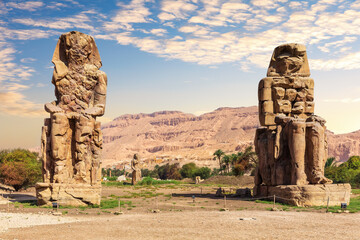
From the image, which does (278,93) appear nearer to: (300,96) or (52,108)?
(300,96)

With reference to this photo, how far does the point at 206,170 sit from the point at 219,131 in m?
118

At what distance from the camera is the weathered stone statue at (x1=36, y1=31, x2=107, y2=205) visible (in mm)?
12297

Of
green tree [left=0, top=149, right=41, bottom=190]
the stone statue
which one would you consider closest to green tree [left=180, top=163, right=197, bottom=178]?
the stone statue

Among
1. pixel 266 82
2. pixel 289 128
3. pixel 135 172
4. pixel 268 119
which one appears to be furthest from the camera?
pixel 135 172

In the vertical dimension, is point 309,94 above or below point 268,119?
above

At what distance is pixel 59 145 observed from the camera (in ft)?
41.1

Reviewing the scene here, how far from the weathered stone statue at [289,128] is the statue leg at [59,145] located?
24.3ft

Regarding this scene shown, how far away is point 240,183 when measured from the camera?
33.9m

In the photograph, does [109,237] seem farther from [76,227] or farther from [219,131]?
[219,131]

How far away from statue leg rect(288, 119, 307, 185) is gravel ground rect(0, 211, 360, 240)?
10.2 feet

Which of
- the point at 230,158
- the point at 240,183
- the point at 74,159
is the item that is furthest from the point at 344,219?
the point at 230,158

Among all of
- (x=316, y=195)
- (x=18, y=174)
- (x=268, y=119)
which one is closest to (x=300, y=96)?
(x=268, y=119)

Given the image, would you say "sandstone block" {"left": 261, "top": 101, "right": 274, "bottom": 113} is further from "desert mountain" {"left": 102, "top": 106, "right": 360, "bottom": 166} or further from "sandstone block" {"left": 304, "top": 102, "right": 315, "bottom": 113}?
"desert mountain" {"left": 102, "top": 106, "right": 360, "bottom": 166}

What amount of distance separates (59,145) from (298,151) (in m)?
7.97
